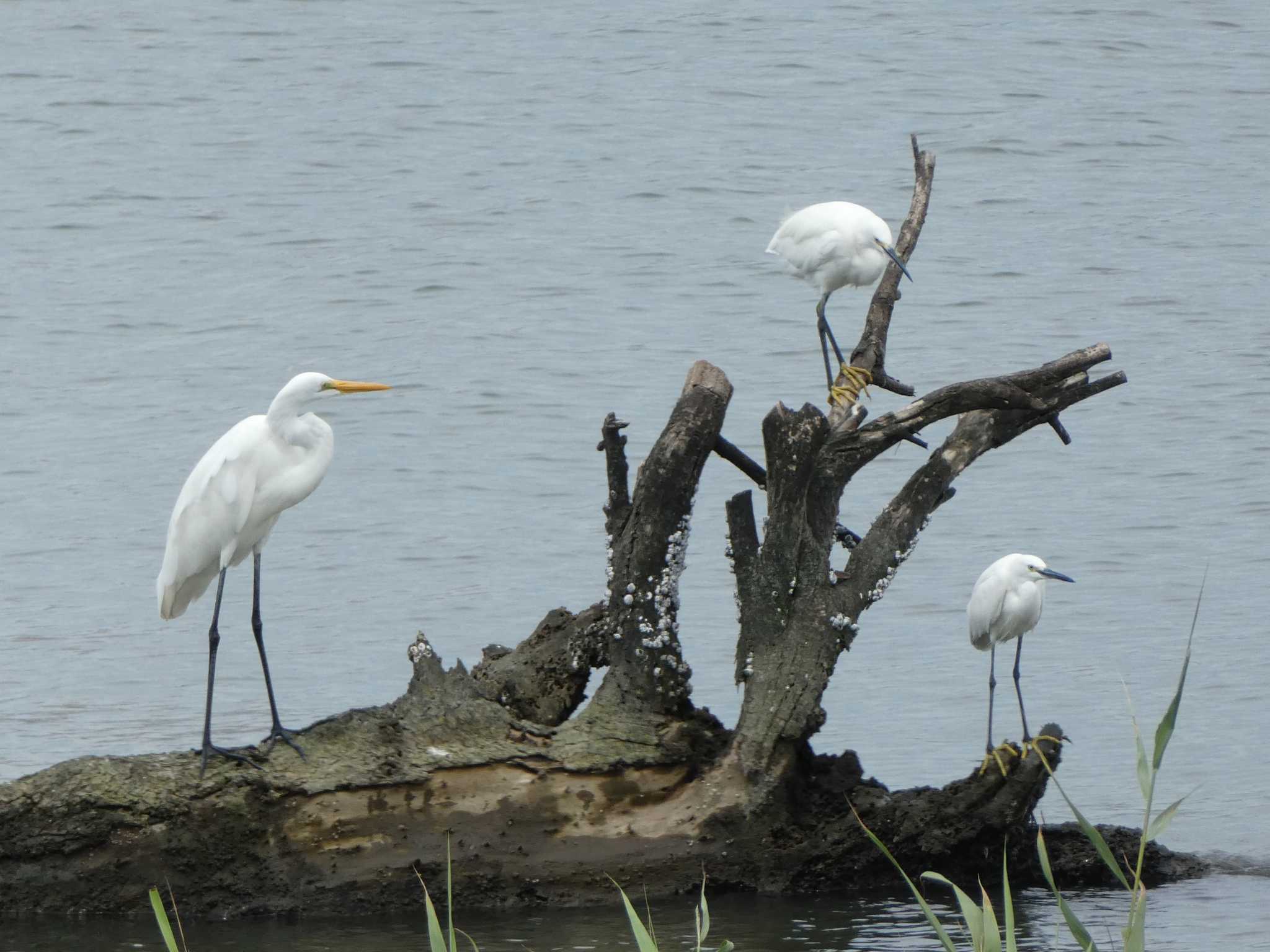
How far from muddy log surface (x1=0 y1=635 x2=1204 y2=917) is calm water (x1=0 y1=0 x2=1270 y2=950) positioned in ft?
0.68

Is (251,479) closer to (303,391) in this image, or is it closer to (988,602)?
(303,391)

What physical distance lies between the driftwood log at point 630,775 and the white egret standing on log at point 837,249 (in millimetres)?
1124

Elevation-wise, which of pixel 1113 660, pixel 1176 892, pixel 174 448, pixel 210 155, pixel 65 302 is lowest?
pixel 1176 892

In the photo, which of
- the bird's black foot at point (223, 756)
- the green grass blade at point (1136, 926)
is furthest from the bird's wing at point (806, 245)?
the green grass blade at point (1136, 926)

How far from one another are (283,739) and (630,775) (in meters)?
1.16

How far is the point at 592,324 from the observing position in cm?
1886

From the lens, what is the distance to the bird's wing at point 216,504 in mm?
6555

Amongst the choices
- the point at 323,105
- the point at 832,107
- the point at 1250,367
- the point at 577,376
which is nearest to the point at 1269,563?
the point at 1250,367

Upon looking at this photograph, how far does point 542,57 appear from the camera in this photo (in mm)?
27281

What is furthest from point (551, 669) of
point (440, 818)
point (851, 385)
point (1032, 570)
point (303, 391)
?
point (1032, 570)

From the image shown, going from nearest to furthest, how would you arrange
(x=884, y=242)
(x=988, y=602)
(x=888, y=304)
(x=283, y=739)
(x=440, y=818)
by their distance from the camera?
(x=440, y=818) → (x=283, y=739) → (x=888, y=304) → (x=988, y=602) → (x=884, y=242)

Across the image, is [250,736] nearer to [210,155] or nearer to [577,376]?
[577,376]

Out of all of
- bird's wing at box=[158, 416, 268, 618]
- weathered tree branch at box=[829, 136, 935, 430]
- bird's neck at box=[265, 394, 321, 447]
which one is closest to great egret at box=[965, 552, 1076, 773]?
weathered tree branch at box=[829, 136, 935, 430]

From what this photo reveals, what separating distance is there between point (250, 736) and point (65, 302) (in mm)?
11535
